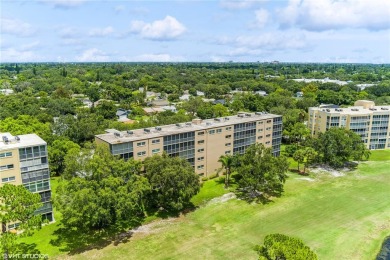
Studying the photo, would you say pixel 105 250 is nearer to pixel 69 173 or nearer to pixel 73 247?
pixel 73 247

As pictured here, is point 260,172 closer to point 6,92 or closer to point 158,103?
point 158,103

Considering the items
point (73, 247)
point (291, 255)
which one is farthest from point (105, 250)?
point (291, 255)

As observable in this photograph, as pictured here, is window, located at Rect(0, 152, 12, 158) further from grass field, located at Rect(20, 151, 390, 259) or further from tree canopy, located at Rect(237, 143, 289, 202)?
tree canopy, located at Rect(237, 143, 289, 202)

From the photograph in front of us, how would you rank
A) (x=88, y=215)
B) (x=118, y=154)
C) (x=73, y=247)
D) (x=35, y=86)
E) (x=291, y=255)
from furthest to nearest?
(x=35, y=86)
(x=118, y=154)
(x=73, y=247)
(x=88, y=215)
(x=291, y=255)

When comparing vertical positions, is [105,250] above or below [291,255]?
below

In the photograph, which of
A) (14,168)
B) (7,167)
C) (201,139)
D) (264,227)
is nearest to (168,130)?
(201,139)

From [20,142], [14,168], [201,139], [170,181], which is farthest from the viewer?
[201,139]
